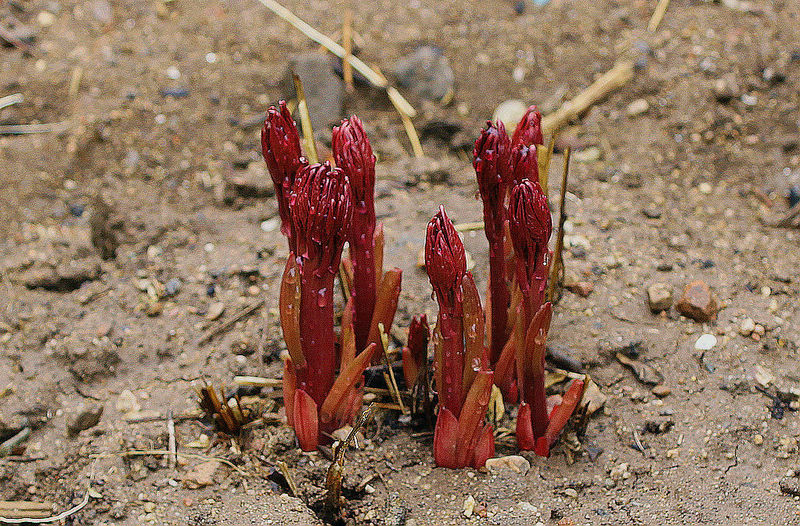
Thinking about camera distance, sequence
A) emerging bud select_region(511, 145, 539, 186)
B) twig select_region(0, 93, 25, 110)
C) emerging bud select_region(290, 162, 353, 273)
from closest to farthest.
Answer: emerging bud select_region(290, 162, 353, 273)
emerging bud select_region(511, 145, 539, 186)
twig select_region(0, 93, 25, 110)

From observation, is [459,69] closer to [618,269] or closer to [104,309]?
[618,269]

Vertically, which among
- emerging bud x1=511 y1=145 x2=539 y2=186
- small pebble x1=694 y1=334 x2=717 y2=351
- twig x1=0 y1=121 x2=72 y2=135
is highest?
twig x1=0 y1=121 x2=72 y2=135

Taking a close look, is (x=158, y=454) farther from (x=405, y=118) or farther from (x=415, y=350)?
(x=405, y=118)

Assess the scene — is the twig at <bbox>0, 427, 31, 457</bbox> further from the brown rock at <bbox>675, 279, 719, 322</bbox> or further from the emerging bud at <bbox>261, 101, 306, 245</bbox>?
the brown rock at <bbox>675, 279, 719, 322</bbox>

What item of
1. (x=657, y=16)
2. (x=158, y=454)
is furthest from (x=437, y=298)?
(x=657, y=16)

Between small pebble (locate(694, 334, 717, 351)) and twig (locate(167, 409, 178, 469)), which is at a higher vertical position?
small pebble (locate(694, 334, 717, 351))

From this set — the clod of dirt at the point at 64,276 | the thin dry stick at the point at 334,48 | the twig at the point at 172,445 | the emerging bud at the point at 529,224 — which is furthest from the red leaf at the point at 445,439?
the thin dry stick at the point at 334,48

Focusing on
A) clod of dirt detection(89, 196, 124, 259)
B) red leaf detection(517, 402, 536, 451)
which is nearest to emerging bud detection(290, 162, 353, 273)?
red leaf detection(517, 402, 536, 451)
